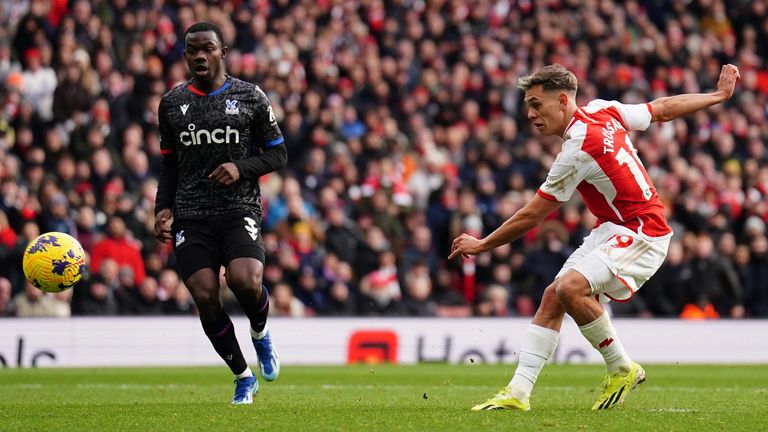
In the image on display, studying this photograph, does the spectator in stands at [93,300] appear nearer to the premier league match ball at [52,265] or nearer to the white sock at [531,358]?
the premier league match ball at [52,265]

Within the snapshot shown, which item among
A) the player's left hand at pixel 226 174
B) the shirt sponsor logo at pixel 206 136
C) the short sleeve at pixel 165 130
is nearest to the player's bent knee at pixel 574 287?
the player's left hand at pixel 226 174

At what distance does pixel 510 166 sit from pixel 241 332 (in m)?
5.59

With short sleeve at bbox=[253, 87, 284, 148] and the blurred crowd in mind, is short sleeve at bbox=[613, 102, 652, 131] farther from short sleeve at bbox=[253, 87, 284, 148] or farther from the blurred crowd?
the blurred crowd

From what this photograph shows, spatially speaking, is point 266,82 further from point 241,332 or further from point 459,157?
point 241,332

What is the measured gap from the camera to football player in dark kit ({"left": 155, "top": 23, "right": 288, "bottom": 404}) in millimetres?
8391

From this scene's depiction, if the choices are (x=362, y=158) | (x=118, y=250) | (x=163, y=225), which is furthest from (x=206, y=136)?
(x=362, y=158)

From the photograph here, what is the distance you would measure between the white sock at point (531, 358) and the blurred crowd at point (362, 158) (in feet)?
A: 27.9

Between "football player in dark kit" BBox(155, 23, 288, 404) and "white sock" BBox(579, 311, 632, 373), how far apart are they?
7.23ft

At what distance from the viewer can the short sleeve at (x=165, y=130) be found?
340 inches

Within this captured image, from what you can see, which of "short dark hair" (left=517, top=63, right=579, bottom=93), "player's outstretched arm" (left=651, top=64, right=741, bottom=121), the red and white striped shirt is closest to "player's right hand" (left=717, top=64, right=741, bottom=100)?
"player's outstretched arm" (left=651, top=64, right=741, bottom=121)

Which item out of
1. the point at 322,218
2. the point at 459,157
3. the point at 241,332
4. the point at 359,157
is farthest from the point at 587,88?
the point at 241,332

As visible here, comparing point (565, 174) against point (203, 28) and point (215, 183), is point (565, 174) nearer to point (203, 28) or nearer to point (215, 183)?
point (215, 183)

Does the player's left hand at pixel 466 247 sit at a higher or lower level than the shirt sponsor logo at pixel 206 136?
lower

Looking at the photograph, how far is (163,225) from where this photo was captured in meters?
8.68
